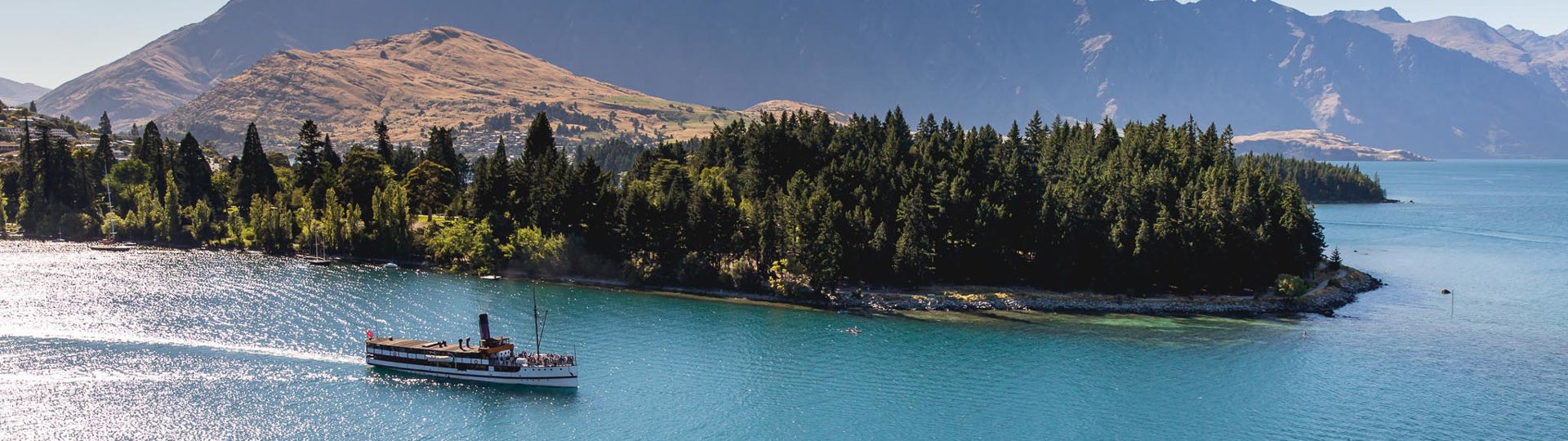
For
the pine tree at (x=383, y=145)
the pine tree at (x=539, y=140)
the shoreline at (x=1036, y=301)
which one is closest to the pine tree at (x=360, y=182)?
the pine tree at (x=539, y=140)

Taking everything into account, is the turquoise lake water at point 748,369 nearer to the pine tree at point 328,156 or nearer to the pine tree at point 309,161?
the pine tree at point 309,161

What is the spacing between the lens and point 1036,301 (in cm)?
11550

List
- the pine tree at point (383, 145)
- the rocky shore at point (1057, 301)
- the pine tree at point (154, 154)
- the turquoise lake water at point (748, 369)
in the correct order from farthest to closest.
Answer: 1. the pine tree at point (383, 145)
2. the pine tree at point (154, 154)
3. the rocky shore at point (1057, 301)
4. the turquoise lake water at point (748, 369)

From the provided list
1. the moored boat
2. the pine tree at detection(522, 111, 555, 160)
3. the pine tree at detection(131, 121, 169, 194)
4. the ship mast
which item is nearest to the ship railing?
the ship mast

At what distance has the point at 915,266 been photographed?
116812 mm

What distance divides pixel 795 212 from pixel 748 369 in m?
37.4

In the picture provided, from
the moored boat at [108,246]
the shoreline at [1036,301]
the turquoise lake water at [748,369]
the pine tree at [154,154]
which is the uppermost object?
the pine tree at [154,154]

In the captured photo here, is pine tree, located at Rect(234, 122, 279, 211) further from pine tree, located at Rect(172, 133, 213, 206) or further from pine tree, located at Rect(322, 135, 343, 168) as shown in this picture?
pine tree, located at Rect(322, 135, 343, 168)

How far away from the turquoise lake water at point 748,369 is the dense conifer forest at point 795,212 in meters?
9.60

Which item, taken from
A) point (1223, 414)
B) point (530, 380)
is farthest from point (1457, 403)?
point (530, 380)

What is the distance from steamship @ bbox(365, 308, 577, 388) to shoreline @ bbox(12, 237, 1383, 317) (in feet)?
120

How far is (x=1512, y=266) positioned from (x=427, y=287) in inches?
5754

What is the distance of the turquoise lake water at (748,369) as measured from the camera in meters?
72.5

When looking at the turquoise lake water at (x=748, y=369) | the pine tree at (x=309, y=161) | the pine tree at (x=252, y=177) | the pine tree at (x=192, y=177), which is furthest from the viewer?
the pine tree at (x=192, y=177)
